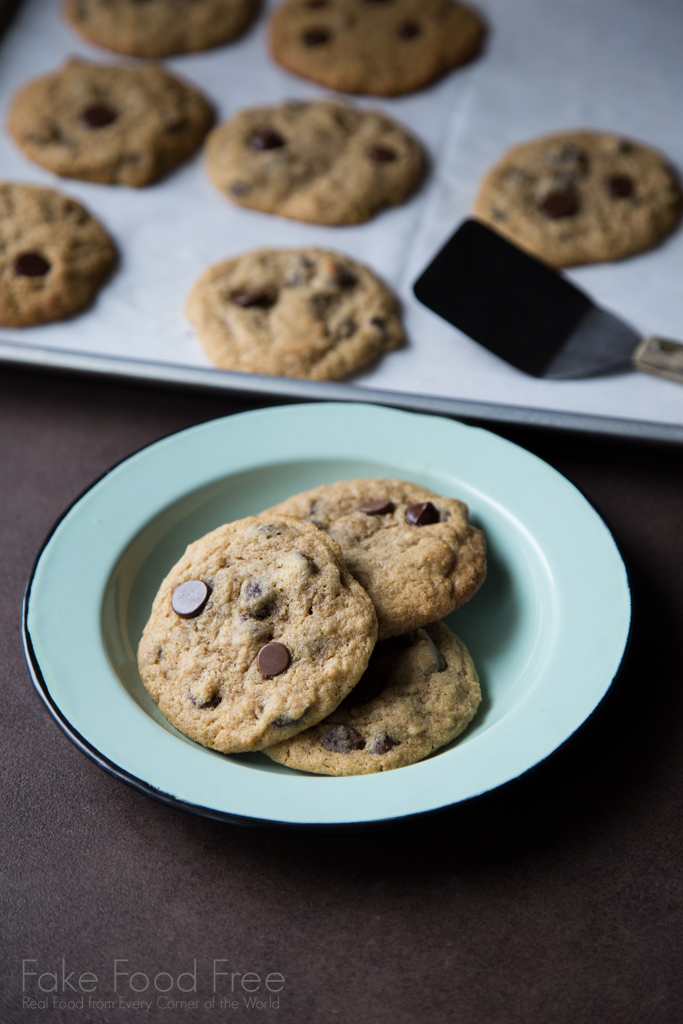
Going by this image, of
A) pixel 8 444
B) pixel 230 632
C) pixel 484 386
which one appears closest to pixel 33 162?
pixel 8 444

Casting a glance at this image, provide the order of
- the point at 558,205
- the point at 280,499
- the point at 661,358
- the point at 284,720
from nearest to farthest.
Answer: the point at 284,720
the point at 280,499
the point at 661,358
the point at 558,205

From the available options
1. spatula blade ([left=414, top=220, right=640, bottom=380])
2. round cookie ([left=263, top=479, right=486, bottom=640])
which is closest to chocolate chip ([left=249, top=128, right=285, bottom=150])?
spatula blade ([left=414, top=220, right=640, bottom=380])

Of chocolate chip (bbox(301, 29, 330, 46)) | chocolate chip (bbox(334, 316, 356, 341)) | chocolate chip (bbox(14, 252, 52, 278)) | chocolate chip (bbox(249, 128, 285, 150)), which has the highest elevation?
chocolate chip (bbox(301, 29, 330, 46))

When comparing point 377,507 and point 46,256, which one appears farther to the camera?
point 46,256

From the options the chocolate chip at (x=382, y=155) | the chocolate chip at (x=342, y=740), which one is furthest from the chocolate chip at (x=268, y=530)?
the chocolate chip at (x=382, y=155)

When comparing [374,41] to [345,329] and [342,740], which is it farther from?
[342,740]

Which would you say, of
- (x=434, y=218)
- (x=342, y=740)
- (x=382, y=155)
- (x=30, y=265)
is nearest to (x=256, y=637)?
(x=342, y=740)

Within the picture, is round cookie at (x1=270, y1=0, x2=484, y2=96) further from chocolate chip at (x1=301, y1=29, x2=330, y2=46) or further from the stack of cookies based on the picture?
the stack of cookies

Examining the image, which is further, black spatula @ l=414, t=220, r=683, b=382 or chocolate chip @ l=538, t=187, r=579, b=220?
chocolate chip @ l=538, t=187, r=579, b=220
